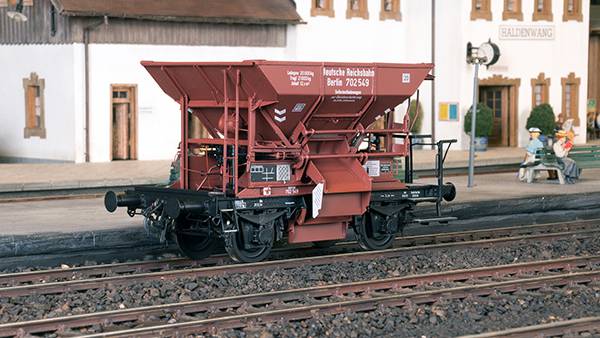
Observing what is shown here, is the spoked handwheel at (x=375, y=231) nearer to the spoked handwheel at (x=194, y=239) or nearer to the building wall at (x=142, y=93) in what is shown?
the spoked handwheel at (x=194, y=239)

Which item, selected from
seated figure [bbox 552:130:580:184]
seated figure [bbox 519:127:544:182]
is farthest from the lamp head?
seated figure [bbox 552:130:580:184]

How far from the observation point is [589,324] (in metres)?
11.2

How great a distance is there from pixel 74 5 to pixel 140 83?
2.87 meters

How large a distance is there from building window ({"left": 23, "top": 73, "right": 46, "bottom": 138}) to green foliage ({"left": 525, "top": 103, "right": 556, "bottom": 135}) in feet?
47.4

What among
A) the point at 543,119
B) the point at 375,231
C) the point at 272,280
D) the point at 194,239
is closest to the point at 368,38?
the point at 543,119

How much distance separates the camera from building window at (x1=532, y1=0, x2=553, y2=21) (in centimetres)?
3725

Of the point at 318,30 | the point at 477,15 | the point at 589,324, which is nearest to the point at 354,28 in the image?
the point at 318,30

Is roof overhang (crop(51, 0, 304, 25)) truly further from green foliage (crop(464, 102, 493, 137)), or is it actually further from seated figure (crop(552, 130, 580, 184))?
seated figure (crop(552, 130, 580, 184))

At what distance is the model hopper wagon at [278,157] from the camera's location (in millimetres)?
14430

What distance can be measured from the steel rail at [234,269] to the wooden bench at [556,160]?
7.25m

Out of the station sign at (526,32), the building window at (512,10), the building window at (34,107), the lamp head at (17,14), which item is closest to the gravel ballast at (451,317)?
the lamp head at (17,14)

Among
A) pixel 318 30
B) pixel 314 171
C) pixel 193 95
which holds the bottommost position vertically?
pixel 314 171

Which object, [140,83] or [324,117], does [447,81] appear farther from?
[324,117]

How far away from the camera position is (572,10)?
38.2 metres
